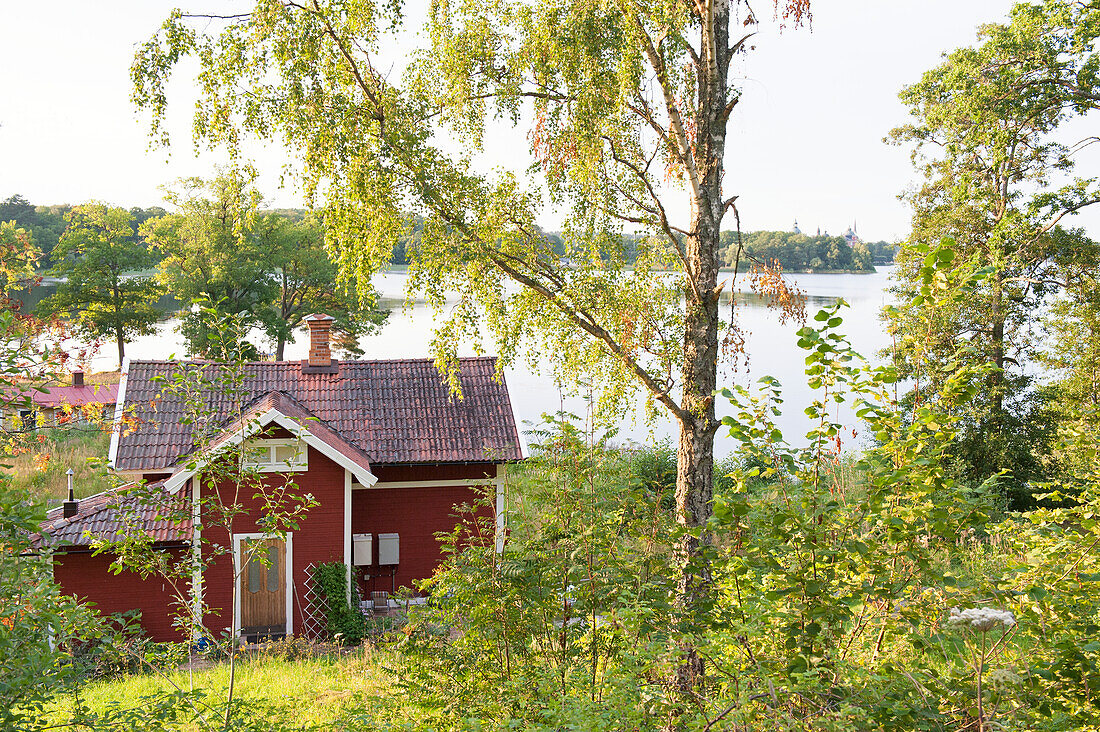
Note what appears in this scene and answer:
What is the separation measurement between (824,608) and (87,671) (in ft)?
12.9

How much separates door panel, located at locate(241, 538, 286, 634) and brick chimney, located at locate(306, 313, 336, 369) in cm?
Answer: 446

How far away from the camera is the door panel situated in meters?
14.2

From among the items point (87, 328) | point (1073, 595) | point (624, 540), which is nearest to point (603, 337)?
point (624, 540)

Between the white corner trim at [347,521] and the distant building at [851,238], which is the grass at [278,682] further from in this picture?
the distant building at [851,238]

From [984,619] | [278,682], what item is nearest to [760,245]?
[278,682]

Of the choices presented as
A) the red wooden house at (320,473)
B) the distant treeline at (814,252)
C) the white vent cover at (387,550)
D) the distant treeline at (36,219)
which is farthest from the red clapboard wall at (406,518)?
the distant treeline at (36,219)

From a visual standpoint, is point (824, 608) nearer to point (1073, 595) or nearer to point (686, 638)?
point (686, 638)

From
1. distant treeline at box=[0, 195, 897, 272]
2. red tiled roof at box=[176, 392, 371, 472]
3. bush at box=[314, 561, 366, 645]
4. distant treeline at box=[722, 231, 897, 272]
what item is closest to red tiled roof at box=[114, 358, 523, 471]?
red tiled roof at box=[176, 392, 371, 472]

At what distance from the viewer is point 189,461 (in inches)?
222

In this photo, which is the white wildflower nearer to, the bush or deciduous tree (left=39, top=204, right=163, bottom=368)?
the bush

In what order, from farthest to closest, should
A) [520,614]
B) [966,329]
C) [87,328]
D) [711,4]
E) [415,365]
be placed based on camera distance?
[87,328] < [966,329] < [415,365] < [711,4] < [520,614]

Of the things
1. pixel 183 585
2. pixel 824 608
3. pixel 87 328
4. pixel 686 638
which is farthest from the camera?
pixel 87 328

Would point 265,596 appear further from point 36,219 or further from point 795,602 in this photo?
point 36,219

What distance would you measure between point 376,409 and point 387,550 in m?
2.95
